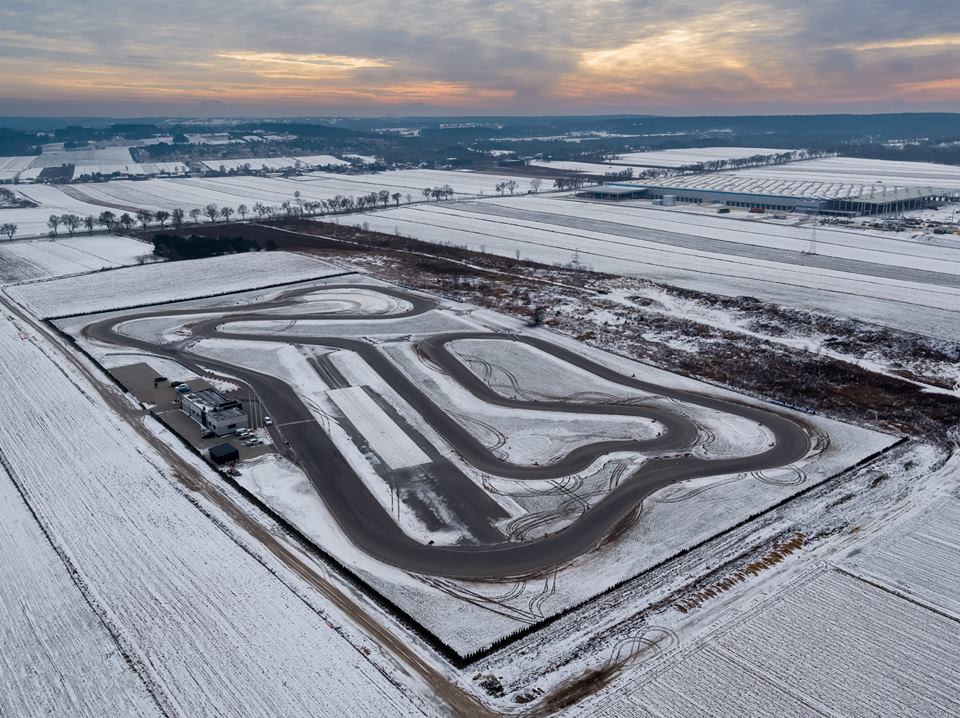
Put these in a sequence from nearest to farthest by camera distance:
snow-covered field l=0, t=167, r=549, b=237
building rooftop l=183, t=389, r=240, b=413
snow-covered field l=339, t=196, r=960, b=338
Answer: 1. building rooftop l=183, t=389, r=240, b=413
2. snow-covered field l=339, t=196, r=960, b=338
3. snow-covered field l=0, t=167, r=549, b=237

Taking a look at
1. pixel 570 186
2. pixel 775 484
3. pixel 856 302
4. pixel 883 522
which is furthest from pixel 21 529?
pixel 570 186

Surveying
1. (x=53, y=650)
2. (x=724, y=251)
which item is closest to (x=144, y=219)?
(x=724, y=251)

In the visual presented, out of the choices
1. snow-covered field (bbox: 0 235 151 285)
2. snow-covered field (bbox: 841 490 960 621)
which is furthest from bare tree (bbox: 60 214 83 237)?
snow-covered field (bbox: 841 490 960 621)

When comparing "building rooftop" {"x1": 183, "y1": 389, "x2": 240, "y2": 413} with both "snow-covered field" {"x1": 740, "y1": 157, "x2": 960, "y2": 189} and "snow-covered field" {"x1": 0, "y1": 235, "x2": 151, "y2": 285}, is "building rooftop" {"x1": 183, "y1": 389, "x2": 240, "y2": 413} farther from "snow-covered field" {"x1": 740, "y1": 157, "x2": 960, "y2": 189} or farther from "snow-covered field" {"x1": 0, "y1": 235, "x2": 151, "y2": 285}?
"snow-covered field" {"x1": 740, "y1": 157, "x2": 960, "y2": 189}

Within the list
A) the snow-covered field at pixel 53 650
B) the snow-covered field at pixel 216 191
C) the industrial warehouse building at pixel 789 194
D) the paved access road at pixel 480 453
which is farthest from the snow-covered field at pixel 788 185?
the snow-covered field at pixel 53 650

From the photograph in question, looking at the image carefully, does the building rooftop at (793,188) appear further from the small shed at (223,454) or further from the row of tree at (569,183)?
the small shed at (223,454)

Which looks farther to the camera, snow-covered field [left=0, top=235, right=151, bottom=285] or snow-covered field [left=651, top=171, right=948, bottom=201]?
snow-covered field [left=651, top=171, right=948, bottom=201]

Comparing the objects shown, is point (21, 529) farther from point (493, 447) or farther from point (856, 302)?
point (856, 302)
